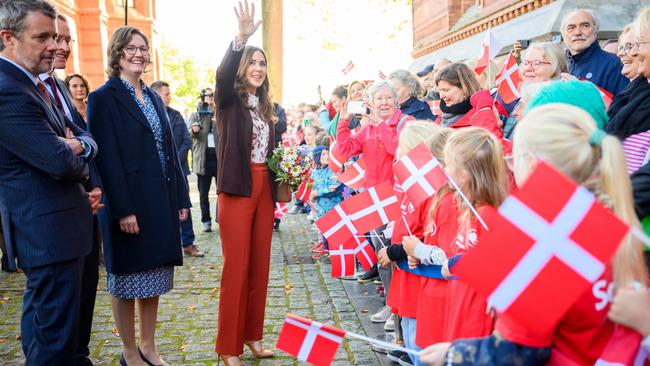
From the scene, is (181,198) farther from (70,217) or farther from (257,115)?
(70,217)

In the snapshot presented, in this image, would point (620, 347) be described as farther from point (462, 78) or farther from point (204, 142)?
point (204, 142)

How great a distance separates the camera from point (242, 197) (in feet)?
14.3

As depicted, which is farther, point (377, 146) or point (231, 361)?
point (377, 146)

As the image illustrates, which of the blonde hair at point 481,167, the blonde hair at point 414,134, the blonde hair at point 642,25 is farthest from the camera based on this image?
the blonde hair at point 414,134

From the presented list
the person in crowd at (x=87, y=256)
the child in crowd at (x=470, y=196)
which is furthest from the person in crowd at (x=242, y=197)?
the child in crowd at (x=470, y=196)

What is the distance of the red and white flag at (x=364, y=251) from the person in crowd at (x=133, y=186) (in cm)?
155

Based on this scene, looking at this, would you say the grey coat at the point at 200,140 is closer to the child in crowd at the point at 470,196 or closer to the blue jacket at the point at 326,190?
the blue jacket at the point at 326,190

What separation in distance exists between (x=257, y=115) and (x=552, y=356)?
10.1 feet

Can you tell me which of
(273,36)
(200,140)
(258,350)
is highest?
(273,36)

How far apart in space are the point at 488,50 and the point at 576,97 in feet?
13.9

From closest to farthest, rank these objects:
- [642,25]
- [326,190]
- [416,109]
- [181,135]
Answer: [642,25]
[416,109]
[326,190]
[181,135]

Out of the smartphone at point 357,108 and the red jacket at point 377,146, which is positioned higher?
the smartphone at point 357,108

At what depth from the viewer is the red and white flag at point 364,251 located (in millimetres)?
5105

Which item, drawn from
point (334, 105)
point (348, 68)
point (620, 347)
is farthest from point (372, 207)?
point (348, 68)
